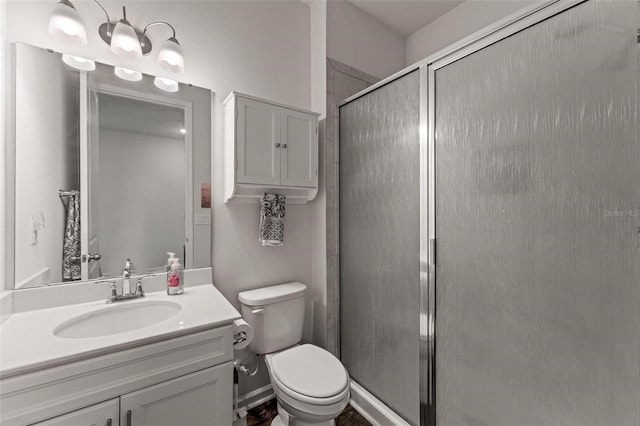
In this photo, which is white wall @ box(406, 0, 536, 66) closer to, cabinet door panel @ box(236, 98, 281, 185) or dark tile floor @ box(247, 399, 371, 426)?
cabinet door panel @ box(236, 98, 281, 185)

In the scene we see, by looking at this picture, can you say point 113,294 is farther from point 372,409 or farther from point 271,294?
point 372,409

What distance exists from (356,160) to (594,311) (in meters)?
1.29

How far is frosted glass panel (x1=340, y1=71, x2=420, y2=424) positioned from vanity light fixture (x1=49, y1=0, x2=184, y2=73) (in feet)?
3.40

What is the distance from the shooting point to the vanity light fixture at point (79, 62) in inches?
48.4

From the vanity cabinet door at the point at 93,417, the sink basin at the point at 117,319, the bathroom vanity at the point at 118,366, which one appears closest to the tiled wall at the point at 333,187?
the bathroom vanity at the point at 118,366

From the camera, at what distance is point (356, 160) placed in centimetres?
182

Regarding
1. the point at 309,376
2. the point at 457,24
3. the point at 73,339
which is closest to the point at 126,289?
the point at 73,339

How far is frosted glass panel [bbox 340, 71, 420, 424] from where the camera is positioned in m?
1.48

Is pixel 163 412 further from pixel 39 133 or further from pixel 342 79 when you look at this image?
pixel 342 79

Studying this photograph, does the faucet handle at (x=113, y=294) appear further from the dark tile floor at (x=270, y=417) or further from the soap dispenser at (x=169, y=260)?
the dark tile floor at (x=270, y=417)

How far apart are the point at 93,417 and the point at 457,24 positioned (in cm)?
285

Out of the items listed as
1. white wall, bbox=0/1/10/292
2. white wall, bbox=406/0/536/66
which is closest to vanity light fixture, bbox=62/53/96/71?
white wall, bbox=0/1/10/292

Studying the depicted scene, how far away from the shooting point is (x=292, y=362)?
1.45 metres

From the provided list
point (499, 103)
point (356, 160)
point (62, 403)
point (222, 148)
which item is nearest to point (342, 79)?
point (356, 160)
